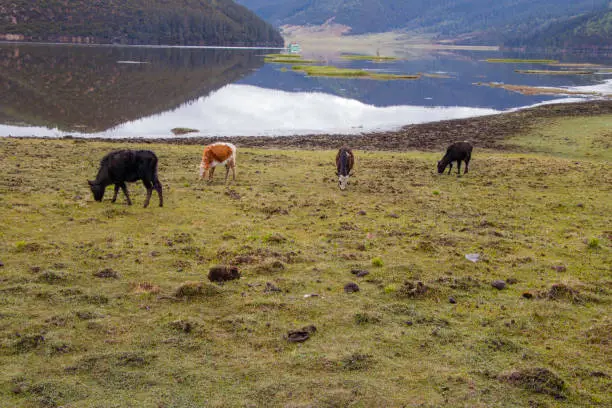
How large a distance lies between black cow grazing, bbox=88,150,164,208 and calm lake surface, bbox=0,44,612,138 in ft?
67.7

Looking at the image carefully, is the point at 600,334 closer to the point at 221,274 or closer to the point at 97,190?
the point at 221,274

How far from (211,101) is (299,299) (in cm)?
4839

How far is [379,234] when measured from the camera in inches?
550

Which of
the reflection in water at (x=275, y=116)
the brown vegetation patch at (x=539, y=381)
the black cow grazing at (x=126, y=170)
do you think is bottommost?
the brown vegetation patch at (x=539, y=381)

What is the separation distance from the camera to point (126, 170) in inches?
601

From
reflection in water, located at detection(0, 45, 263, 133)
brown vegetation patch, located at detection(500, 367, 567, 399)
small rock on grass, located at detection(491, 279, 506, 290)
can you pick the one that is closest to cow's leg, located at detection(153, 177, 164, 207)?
small rock on grass, located at detection(491, 279, 506, 290)

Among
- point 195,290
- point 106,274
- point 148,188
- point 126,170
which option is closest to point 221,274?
point 195,290

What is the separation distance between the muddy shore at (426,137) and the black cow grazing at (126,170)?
54.4ft

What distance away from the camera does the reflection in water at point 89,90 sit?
4041cm

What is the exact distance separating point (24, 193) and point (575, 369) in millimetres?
16045

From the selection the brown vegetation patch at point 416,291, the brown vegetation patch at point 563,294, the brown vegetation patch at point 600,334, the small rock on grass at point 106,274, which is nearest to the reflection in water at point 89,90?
the small rock on grass at point 106,274

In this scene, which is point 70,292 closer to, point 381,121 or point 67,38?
point 381,121

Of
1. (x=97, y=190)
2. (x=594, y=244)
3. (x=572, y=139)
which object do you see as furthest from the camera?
(x=572, y=139)

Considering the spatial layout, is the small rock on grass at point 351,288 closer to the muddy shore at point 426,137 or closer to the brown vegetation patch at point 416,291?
the brown vegetation patch at point 416,291
